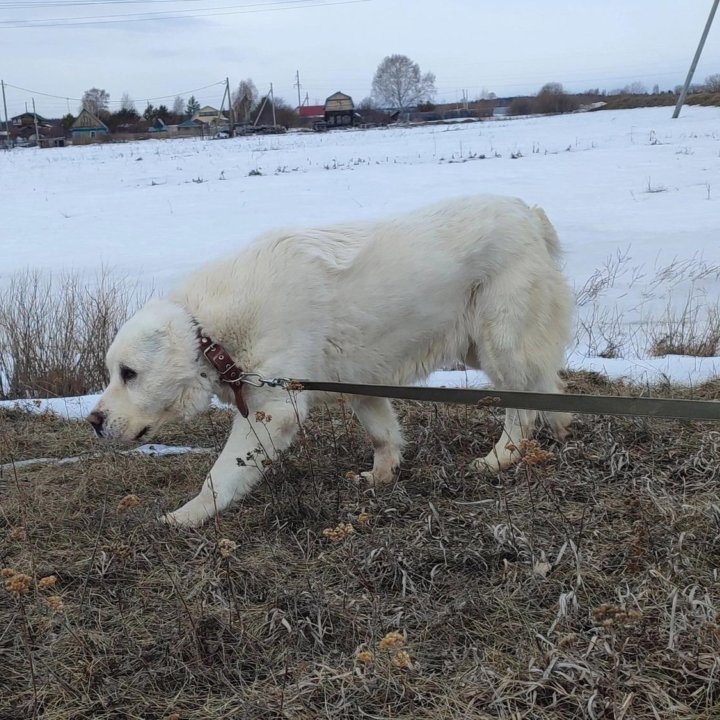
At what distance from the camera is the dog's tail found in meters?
4.52

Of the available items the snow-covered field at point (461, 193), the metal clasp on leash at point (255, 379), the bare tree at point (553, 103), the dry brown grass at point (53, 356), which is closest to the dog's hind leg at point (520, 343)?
the metal clasp on leash at point (255, 379)

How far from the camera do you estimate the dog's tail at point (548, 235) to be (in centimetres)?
452

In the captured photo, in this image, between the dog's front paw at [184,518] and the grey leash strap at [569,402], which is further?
the dog's front paw at [184,518]

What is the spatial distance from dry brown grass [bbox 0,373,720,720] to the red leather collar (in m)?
0.39

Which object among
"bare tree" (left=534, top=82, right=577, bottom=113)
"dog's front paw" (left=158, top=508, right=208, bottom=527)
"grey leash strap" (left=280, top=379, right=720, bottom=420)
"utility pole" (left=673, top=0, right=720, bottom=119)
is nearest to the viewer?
"grey leash strap" (left=280, top=379, right=720, bottom=420)

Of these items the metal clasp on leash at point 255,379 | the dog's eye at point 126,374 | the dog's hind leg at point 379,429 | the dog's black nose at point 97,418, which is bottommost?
the dog's hind leg at point 379,429

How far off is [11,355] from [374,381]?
3.78 m

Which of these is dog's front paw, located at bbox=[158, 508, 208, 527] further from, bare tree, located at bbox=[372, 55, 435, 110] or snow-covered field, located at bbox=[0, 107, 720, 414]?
bare tree, located at bbox=[372, 55, 435, 110]

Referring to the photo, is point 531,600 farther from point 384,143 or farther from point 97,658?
point 384,143

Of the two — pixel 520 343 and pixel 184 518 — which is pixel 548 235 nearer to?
pixel 520 343

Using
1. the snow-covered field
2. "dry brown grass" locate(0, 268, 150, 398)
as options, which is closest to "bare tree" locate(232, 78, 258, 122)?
the snow-covered field

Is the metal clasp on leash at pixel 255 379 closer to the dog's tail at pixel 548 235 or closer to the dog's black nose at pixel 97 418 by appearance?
the dog's black nose at pixel 97 418

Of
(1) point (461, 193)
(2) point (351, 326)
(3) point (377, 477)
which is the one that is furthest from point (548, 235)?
(1) point (461, 193)

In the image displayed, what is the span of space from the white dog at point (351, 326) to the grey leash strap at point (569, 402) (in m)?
0.43
